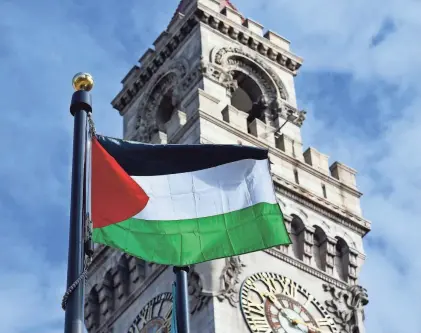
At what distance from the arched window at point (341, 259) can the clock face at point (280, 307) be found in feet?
7.92

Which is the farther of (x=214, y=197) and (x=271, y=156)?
(x=271, y=156)

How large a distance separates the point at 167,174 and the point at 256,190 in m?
1.70

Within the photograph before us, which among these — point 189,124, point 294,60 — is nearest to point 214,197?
point 189,124

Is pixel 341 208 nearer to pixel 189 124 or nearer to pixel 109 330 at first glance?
pixel 189 124

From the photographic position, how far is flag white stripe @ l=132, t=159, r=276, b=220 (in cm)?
2261

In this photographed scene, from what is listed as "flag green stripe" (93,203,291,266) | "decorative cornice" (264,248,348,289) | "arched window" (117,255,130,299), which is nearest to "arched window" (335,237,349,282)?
"decorative cornice" (264,248,348,289)

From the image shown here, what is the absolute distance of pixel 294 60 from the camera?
53.6 m

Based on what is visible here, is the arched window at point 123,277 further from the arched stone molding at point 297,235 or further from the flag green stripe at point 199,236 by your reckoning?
the flag green stripe at point 199,236

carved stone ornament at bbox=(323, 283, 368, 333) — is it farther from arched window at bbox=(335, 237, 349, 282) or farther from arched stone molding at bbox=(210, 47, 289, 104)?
arched stone molding at bbox=(210, 47, 289, 104)

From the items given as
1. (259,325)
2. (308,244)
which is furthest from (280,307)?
(308,244)

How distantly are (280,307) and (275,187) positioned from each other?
4956 mm

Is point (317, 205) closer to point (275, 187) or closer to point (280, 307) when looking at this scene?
point (275, 187)

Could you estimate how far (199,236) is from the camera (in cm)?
2223

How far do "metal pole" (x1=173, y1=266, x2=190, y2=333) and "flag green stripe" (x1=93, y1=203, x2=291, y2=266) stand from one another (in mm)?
455
